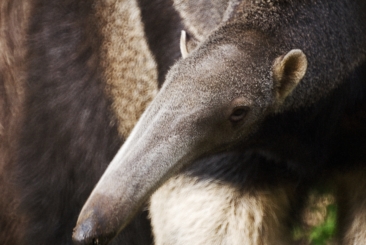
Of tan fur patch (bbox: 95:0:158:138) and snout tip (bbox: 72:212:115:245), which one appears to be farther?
tan fur patch (bbox: 95:0:158:138)

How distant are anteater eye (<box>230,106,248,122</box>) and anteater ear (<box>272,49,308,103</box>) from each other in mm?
170

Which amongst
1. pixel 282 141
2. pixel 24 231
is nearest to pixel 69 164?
pixel 24 231

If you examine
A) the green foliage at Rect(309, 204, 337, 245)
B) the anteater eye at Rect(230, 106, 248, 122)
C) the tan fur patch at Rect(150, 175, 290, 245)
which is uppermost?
the anteater eye at Rect(230, 106, 248, 122)

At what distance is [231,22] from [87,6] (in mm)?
1723

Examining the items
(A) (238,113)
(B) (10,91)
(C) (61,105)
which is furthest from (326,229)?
(B) (10,91)

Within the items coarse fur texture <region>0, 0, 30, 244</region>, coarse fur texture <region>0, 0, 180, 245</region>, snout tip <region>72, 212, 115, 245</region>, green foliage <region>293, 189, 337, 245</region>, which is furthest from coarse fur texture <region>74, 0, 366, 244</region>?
coarse fur texture <region>0, 0, 30, 244</region>

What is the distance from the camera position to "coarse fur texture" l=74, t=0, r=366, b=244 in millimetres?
2705

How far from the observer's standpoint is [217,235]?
12.5 ft

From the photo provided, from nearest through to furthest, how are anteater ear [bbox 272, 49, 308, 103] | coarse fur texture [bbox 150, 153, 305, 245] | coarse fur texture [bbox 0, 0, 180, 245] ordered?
1. anteater ear [bbox 272, 49, 308, 103]
2. coarse fur texture [bbox 150, 153, 305, 245]
3. coarse fur texture [bbox 0, 0, 180, 245]

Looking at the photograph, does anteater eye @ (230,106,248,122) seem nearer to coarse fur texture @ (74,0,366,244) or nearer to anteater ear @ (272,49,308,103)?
coarse fur texture @ (74,0,366,244)

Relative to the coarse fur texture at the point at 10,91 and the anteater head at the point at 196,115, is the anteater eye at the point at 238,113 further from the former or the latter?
the coarse fur texture at the point at 10,91

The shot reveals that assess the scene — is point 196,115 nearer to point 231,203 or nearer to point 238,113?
point 238,113

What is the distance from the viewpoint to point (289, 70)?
9.96 ft

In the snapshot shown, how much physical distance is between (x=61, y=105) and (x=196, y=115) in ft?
6.77
